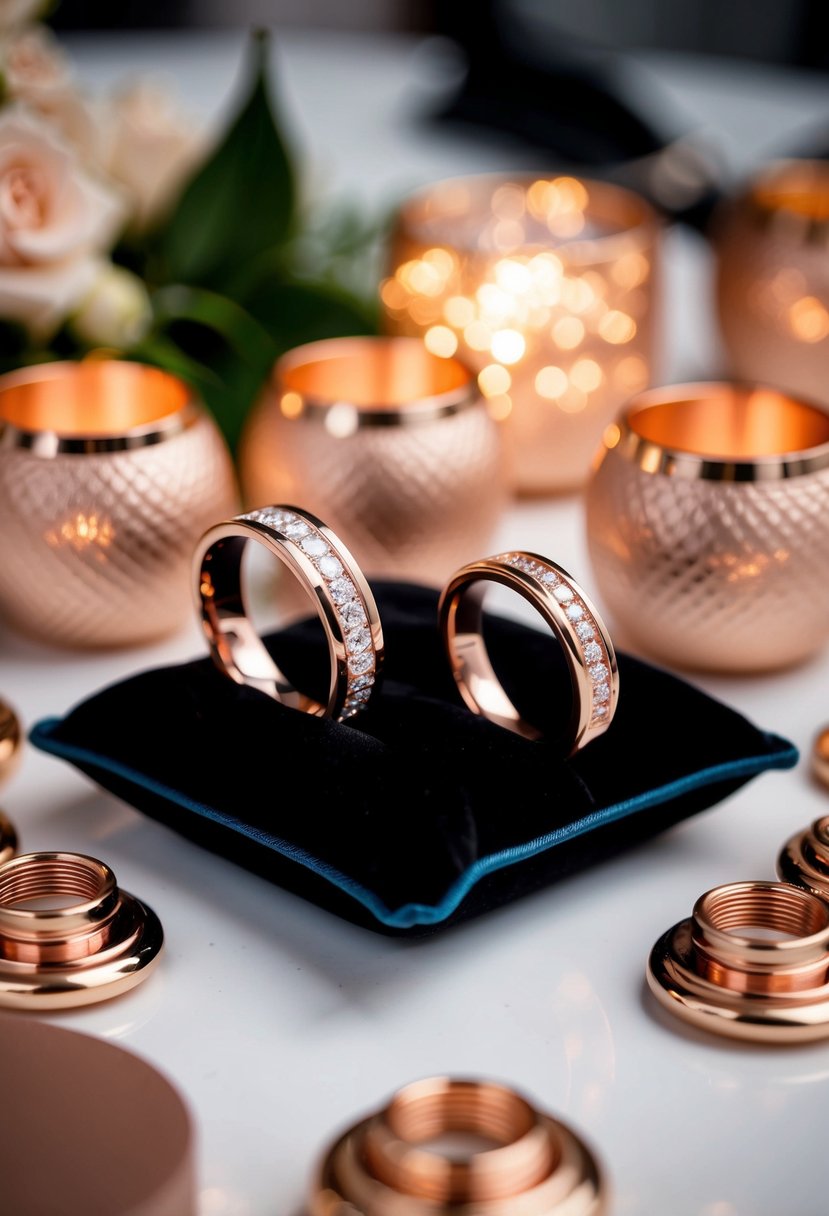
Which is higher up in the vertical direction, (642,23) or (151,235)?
(642,23)

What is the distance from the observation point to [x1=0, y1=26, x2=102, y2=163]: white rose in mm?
741

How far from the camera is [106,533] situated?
61 centimetres

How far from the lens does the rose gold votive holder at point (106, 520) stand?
61cm

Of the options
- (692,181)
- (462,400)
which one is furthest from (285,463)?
(692,181)

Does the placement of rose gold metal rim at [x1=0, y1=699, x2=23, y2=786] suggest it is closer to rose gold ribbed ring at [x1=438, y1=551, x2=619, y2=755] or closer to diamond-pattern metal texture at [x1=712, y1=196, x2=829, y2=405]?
rose gold ribbed ring at [x1=438, y1=551, x2=619, y2=755]

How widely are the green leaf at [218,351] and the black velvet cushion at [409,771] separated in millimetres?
255

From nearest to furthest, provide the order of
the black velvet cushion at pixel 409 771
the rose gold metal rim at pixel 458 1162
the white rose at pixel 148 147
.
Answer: the rose gold metal rim at pixel 458 1162 → the black velvet cushion at pixel 409 771 → the white rose at pixel 148 147

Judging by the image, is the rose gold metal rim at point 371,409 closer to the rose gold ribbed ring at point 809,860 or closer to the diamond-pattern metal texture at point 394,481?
the diamond-pattern metal texture at point 394,481

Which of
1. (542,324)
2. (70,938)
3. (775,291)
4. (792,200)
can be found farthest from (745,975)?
(792,200)

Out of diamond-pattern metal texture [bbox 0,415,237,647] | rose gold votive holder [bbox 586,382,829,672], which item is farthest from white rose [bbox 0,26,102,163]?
rose gold votive holder [bbox 586,382,829,672]

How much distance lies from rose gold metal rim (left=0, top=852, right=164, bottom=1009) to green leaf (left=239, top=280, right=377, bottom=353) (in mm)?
457

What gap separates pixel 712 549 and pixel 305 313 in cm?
35

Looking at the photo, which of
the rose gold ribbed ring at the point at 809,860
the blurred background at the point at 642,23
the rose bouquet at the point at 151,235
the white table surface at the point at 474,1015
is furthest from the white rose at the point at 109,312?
the blurred background at the point at 642,23

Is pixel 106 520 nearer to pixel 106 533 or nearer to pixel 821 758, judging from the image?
pixel 106 533
